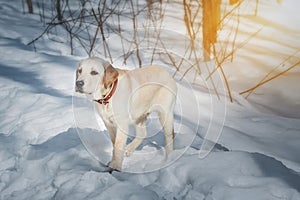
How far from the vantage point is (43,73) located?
127 inches

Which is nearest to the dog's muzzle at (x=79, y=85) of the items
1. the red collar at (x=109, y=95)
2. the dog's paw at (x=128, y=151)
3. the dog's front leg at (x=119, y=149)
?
the red collar at (x=109, y=95)

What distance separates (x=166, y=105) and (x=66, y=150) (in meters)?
0.67

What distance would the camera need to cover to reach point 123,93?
1425mm

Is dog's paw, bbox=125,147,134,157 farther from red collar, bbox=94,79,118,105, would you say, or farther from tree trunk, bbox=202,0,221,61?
tree trunk, bbox=202,0,221,61

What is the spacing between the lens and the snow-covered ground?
1595 mm

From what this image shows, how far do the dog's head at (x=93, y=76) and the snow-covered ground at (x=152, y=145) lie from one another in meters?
0.42

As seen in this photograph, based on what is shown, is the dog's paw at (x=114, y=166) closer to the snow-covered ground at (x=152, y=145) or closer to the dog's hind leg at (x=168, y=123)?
the snow-covered ground at (x=152, y=145)

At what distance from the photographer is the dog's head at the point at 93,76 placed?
1304 millimetres

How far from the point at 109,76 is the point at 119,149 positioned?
1.26ft

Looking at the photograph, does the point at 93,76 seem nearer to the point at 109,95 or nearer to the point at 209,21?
the point at 109,95

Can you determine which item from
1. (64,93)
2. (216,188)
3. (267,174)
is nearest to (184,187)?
(216,188)

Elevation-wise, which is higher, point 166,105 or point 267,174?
point 166,105

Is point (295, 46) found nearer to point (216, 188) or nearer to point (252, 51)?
point (252, 51)

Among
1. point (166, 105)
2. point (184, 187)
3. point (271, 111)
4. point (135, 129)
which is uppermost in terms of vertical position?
→ point (166, 105)
